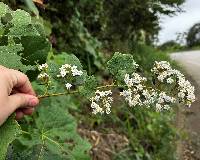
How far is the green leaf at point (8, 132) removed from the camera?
3.66ft

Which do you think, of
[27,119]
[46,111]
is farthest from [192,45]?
[46,111]

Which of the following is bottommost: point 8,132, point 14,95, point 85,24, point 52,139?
point 85,24

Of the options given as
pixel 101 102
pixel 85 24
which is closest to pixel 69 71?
pixel 101 102

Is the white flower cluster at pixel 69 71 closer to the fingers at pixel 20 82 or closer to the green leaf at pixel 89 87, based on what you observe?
the green leaf at pixel 89 87

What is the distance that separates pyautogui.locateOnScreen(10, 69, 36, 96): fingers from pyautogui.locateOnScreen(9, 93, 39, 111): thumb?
2 centimetres

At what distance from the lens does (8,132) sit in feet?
3.70

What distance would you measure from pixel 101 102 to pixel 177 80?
0.60ft

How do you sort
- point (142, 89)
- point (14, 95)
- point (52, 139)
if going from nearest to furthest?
point (14, 95)
point (142, 89)
point (52, 139)

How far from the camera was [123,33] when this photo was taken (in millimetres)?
6074

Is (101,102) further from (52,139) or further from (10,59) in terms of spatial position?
(52,139)

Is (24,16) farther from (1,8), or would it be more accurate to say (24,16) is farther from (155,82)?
(155,82)

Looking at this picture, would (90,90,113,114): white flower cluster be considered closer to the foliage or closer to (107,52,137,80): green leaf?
(107,52,137,80): green leaf

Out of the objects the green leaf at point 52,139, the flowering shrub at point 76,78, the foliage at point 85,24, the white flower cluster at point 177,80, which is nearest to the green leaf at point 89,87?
the flowering shrub at point 76,78

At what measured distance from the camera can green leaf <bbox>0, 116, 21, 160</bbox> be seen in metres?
1.12
